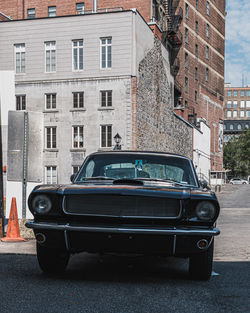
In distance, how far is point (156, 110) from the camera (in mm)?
45312

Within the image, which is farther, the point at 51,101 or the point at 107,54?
the point at 51,101

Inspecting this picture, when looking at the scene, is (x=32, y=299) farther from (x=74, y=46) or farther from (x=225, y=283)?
(x=74, y=46)

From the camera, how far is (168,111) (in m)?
49.8

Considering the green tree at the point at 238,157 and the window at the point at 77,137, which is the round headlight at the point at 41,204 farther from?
the green tree at the point at 238,157

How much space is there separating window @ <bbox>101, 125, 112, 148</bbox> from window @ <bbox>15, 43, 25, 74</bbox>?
8358 millimetres

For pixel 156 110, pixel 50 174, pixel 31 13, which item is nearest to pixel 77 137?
pixel 50 174

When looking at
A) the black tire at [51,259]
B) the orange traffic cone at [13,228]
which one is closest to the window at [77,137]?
the orange traffic cone at [13,228]

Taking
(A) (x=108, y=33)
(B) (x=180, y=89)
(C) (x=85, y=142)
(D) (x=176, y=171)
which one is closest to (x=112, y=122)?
(C) (x=85, y=142)

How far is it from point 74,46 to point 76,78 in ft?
8.32

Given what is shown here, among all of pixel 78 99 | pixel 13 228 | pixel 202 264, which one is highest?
pixel 78 99

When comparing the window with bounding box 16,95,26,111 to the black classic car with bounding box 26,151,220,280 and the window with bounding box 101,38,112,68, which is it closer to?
the window with bounding box 101,38,112,68

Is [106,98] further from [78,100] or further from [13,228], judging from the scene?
[13,228]

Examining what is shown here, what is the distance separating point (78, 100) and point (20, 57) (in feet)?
20.0

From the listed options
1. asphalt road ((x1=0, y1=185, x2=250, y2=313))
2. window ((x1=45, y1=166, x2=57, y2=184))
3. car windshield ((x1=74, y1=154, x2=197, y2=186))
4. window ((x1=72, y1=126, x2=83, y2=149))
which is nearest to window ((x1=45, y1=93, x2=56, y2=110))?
window ((x1=72, y1=126, x2=83, y2=149))
